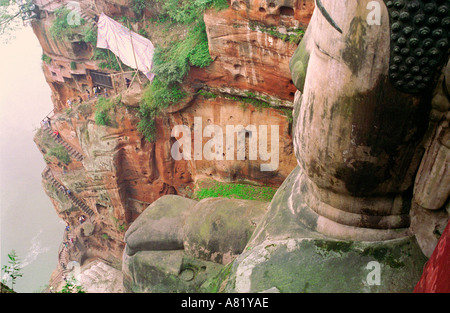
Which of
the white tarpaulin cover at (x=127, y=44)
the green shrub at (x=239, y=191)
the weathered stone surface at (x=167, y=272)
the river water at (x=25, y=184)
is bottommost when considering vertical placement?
the river water at (x=25, y=184)

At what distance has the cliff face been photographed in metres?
9.00

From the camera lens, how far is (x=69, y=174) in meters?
15.0

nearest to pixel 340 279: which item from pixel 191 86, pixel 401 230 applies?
pixel 401 230

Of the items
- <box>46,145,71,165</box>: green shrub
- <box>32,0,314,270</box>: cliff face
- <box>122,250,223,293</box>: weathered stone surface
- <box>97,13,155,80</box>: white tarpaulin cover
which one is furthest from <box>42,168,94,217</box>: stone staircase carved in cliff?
<box>122,250,223,293</box>: weathered stone surface

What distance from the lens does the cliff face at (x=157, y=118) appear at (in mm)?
9000

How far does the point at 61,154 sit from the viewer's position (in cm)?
1505

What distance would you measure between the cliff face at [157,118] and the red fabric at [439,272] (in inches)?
263

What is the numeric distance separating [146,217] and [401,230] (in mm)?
3830

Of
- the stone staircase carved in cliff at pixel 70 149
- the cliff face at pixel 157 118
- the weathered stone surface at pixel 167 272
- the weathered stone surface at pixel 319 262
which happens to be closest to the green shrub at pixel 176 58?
the cliff face at pixel 157 118

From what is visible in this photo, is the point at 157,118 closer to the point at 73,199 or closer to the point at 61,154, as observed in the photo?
the point at 61,154

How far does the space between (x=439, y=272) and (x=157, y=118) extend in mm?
10570

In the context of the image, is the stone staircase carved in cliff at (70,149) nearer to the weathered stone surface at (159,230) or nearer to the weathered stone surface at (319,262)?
the weathered stone surface at (159,230)

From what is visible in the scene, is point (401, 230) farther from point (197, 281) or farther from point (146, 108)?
point (146, 108)

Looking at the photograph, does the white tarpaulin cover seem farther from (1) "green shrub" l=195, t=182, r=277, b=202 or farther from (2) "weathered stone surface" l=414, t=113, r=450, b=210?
(2) "weathered stone surface" l=414, t=113, r=450, b=210
